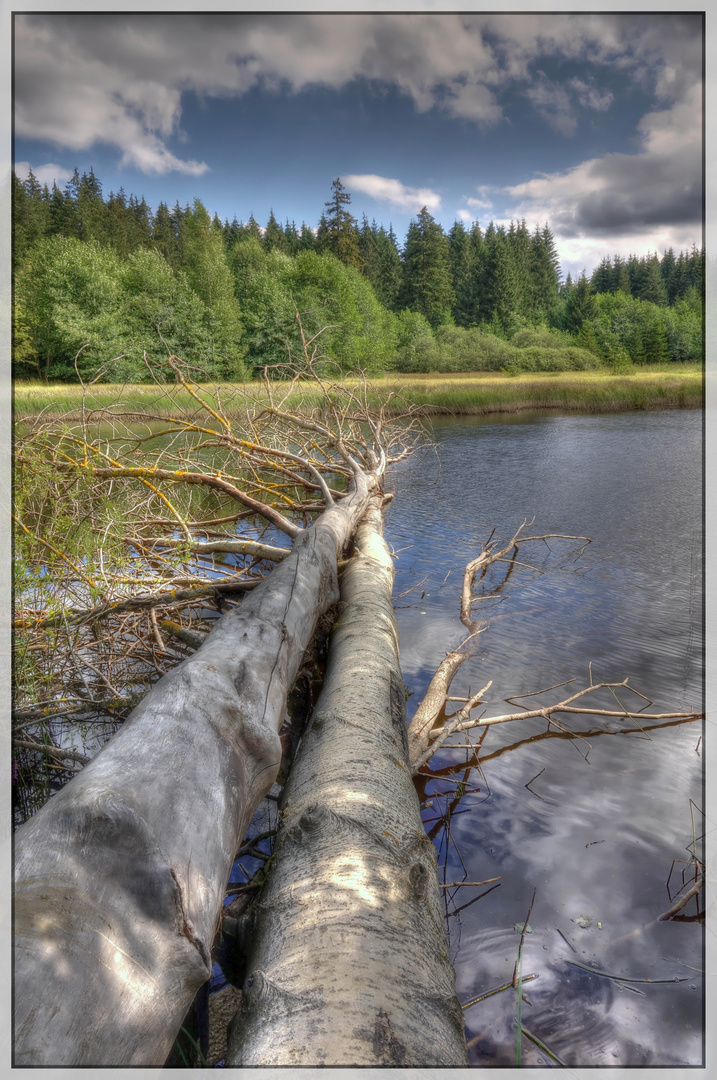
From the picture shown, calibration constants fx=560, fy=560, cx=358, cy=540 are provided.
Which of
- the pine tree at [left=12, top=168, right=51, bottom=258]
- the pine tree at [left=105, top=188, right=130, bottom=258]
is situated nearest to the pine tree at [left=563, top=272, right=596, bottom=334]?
the pine tree at [left=105, top=188, right=130, bottom=258]

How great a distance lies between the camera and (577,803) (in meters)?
2.98

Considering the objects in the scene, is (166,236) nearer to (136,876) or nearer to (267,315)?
(267,315)

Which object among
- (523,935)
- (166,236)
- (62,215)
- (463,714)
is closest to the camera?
(523,935)

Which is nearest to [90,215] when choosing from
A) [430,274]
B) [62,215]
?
[62,215]

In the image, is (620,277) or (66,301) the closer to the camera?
(66,301)

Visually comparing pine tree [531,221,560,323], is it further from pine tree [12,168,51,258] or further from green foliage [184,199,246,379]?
pine tree [12,168,51,258]

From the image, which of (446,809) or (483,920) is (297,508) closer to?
(446,809)

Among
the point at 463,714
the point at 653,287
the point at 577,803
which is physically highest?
the point at 653,287

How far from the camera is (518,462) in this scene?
13133mm

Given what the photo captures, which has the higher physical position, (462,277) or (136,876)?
(462,277)

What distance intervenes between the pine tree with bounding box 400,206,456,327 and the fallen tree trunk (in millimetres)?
61225

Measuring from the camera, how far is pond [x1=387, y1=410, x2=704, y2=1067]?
6.42 feet

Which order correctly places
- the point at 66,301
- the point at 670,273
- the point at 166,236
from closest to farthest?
the point at 66,301 → the point at 166,236 → the point at 670,273

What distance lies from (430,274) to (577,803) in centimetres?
6338
